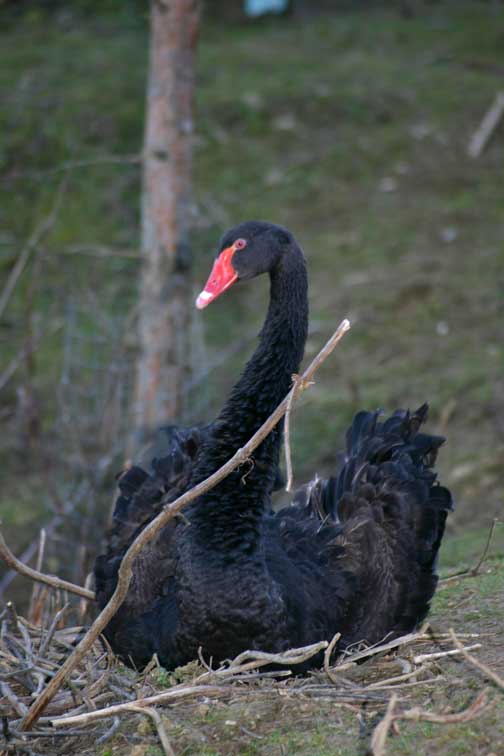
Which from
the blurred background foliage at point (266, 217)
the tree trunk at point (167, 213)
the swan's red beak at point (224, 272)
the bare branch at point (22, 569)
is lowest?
the blurred background foliage at point (266, 217)

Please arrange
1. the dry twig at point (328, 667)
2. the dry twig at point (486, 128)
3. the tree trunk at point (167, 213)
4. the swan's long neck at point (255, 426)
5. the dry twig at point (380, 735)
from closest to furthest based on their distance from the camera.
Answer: the dry twig at point (380, 735), the dry twig at point (328, 667), the swan's long neck at point (255, 426), the tree trunk at point (167, 213), the dry twig at point (486, 128)

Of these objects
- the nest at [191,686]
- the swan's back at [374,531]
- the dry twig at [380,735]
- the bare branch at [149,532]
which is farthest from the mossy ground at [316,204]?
the bare branch at [149,532]

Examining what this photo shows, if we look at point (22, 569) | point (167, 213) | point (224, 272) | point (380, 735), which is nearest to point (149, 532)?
point (22, 569)

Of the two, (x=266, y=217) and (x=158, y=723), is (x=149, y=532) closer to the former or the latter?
(x=158, y=723)

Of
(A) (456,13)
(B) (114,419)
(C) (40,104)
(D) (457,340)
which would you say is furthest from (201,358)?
(A) (456,13)

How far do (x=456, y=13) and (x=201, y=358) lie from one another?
10.3 metres

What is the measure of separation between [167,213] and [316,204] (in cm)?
476

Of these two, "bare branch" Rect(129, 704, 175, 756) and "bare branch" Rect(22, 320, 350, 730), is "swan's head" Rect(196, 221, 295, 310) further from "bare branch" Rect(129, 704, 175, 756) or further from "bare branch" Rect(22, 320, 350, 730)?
"bare branch" Rect(129, 704, 175, 756)

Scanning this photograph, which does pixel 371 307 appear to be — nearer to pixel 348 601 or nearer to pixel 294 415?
pixel 294 415

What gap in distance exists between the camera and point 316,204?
1208cm

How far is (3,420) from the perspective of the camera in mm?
9969

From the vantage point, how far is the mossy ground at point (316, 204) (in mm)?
8617

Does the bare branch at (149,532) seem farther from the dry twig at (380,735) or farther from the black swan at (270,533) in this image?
the dry twig at (380,735)

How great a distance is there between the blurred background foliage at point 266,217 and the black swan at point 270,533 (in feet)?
6.03
